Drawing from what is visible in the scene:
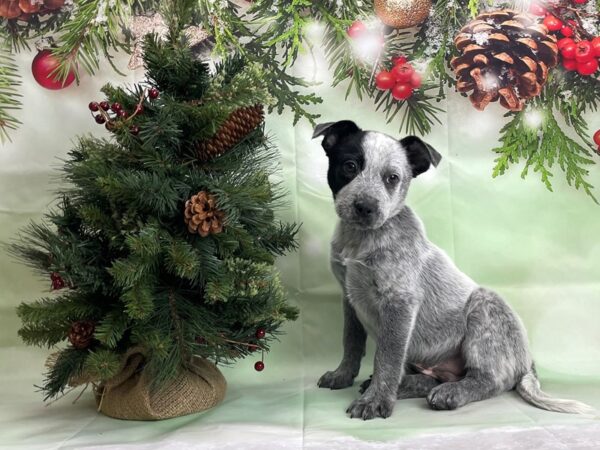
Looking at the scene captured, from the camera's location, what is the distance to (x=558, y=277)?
2473 millimetres

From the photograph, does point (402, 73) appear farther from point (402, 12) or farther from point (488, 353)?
point (488, 353)

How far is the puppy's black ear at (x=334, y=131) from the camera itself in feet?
6.76

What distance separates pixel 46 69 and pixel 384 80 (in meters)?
1.14

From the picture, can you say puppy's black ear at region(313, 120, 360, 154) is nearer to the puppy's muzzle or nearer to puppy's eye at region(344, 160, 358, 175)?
puppy's eye at region(344, 160, 358, 175)

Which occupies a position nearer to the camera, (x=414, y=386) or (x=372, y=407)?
(x=372, y=407)

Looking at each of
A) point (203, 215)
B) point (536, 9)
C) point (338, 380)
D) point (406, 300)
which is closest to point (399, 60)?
point (536, 9)

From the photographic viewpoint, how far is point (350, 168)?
2023 mm

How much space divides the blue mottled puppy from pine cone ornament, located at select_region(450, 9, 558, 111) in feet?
1.58

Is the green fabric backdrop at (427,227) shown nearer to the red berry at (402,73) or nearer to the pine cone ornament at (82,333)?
the red berry at (402,73)

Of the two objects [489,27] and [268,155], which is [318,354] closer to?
[268,155]

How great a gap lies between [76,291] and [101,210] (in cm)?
25

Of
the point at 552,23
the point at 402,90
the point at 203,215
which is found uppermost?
the point at 552,23

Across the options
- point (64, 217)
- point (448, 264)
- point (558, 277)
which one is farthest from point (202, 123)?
point (558, 277)

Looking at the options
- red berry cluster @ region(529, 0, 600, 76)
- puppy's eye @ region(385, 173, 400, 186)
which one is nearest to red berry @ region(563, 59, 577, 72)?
red berry cluster @ region(529, 0, 600, 76)
